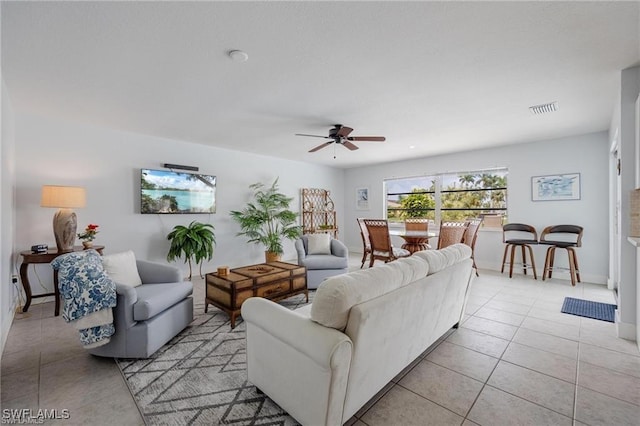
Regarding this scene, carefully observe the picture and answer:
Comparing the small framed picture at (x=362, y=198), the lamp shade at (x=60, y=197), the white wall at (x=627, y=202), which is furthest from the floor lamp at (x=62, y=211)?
the small framed picture at (x=362, y=198)

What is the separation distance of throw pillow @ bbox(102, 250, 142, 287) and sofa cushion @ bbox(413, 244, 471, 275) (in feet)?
8.41

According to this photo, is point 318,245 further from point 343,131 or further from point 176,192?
point 176,192

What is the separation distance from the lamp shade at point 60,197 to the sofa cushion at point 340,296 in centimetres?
352

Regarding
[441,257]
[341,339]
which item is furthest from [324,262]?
[341,339]

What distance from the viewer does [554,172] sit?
4770 millimetres

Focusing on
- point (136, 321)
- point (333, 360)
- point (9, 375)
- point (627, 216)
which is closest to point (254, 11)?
point (333, 360)

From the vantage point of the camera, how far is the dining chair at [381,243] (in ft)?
15.3

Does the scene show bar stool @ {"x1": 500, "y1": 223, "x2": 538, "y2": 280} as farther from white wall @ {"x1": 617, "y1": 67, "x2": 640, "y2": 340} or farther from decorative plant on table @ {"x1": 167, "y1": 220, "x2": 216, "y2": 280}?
decorative plant on table @ {"x1": 167, "y1": 220, "x2": 216, "y2": 280}

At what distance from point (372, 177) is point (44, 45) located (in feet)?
20.9

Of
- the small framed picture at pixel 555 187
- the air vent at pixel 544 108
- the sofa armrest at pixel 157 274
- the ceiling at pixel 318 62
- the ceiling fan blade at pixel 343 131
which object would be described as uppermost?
the ceiling at pixel 318 62

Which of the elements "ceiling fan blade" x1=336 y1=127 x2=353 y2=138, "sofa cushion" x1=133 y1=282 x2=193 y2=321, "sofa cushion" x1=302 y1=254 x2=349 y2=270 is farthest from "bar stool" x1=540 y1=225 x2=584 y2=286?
"sofa cushion" x1=133 y1=282 x2=193 y2=321

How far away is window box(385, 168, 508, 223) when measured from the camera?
554 centimetres

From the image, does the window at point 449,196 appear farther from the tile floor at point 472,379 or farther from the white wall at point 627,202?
the tile floor at point 472,379

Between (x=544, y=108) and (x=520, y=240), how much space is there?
2.32 m
